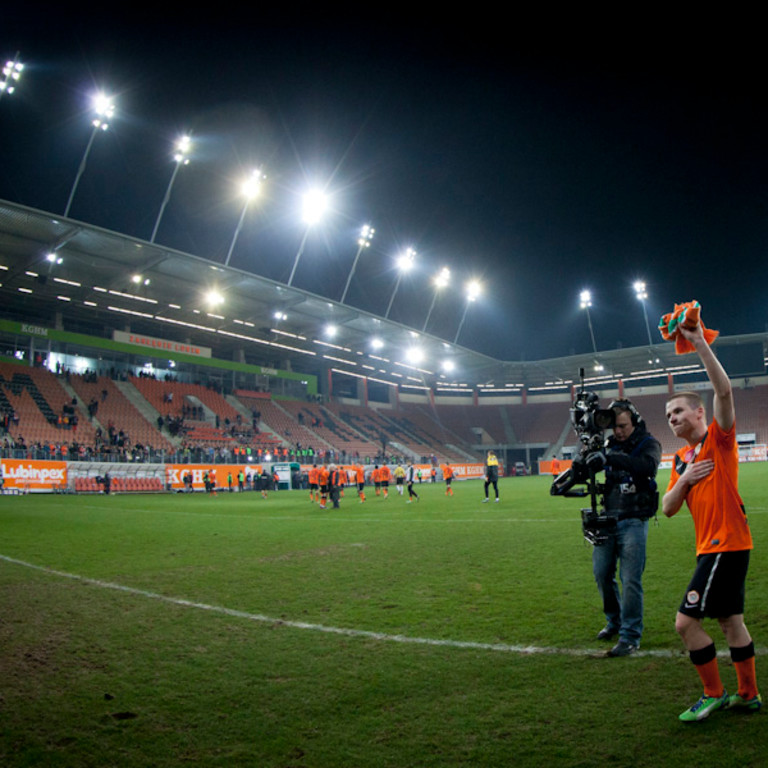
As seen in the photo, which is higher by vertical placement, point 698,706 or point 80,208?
point 80,208

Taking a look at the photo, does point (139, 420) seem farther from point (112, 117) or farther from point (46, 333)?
point (112, 117)

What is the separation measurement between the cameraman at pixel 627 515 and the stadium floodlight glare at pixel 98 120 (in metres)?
30.0

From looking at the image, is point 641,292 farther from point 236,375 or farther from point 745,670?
point 745,670

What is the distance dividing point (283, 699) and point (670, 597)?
3886 mm

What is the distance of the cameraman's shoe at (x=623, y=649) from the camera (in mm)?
3936

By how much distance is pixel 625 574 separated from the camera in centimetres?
422

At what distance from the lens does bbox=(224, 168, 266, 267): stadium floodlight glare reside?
32562 millimetres

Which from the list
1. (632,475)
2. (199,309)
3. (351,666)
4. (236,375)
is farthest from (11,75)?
(632,475)

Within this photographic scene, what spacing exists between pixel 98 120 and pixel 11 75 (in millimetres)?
3611

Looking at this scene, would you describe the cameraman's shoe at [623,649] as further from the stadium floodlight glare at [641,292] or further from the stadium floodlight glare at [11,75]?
the stadium floodlight glare at [641,292]

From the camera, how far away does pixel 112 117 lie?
27.7m

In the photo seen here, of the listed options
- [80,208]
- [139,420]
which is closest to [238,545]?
[80,208]

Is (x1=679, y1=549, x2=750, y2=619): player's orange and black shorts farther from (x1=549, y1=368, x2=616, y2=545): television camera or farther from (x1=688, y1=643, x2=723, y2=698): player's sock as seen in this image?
(x1=549, y1=368, x2=616, y2=545): television camera

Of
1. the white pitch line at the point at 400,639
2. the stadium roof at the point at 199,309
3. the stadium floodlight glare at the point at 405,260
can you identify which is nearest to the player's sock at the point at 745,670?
the white pitch line at the point at 400,639
